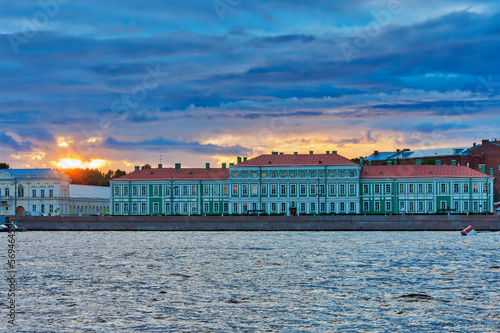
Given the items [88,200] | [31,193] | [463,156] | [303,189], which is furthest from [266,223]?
[463,156]

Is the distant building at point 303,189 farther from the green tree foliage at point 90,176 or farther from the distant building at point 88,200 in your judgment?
the green tree foliage at point 90,176

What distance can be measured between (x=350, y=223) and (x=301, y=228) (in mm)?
4902

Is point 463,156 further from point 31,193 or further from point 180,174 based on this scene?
point 31,193

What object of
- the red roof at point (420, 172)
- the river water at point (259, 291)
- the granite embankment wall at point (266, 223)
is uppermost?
the red roof at point (420, 172)

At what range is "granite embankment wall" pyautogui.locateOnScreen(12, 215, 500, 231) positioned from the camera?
7231 cm

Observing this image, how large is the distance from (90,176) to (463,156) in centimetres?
7226

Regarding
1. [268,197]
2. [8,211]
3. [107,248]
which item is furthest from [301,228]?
[8,211]

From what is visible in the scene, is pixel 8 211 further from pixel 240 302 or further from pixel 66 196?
pixel 240 302

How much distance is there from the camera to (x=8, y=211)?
10144cm

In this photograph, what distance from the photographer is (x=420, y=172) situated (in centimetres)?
8919

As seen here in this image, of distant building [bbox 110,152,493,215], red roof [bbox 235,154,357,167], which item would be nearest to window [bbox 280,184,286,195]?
distant building [bbox 110,152,493,215]

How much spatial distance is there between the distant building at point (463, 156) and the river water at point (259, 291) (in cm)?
6936

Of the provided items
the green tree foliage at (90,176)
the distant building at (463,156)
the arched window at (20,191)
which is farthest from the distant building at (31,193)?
the distant building at (463,156)

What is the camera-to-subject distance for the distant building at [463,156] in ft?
386
